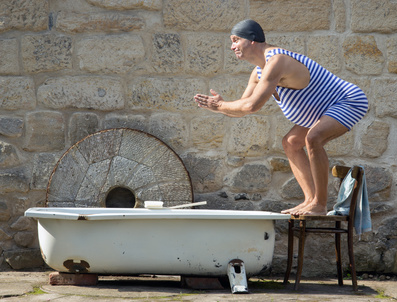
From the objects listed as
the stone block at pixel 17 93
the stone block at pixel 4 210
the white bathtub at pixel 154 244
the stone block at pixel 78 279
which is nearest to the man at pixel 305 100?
the white bathtub at pixel 154 244

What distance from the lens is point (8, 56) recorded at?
4223 mm

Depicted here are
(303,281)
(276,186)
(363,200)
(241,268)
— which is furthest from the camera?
(276,186)

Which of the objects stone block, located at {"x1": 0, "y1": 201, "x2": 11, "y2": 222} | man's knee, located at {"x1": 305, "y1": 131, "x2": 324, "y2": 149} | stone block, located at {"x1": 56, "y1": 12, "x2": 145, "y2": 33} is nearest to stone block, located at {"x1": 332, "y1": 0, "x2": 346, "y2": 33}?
man's knee, located at {"x1": 305, "y1": 131, "x2": 324, "y2": 149}

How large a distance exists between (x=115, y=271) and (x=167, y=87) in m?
1.42

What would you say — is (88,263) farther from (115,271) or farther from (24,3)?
(24,3)

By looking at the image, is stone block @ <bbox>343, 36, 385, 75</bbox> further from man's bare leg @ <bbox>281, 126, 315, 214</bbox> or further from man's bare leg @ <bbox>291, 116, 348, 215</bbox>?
man's bare leg @ <bbox>291, 116, 348, 215</bbox>

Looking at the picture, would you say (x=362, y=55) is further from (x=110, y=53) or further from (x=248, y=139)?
(x=110, y=53)

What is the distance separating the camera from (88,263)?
3336mm

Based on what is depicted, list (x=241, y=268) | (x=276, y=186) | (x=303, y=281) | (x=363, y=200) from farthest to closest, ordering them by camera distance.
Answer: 1. (x=276, y=186)
2. (x=303, y=281)
3. (x=363, y=200)
4. (x=241, y=268)

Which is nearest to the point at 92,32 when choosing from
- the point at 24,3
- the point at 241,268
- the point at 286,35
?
the point at 24,3

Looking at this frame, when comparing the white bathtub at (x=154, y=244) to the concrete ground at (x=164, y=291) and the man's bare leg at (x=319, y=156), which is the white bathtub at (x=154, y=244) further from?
the man's bare leg at (x=319, y=156)

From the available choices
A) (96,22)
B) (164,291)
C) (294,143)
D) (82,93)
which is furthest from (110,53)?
(164,291)

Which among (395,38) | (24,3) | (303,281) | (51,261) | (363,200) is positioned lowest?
(303,281)

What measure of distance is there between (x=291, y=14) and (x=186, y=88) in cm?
90
